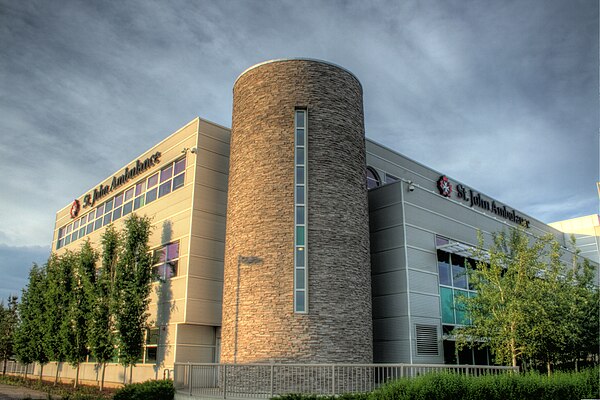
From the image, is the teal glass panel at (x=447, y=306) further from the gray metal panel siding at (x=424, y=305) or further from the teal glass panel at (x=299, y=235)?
the teal glass panel at (x=299, y=235)

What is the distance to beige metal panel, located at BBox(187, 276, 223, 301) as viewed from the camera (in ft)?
77.3

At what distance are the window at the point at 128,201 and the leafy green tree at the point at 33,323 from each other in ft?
12.0

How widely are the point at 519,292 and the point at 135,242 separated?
1736cm

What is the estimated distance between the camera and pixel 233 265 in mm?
20797

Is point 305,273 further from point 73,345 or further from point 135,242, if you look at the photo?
point 73,345

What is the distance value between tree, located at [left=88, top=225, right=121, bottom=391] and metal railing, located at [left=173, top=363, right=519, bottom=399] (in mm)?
7792

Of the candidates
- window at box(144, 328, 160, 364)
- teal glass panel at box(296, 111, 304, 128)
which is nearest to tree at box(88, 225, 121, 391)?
window at box(144, 328, 160, 364)

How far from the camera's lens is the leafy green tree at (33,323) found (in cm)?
3288

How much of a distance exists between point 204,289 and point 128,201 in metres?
10.1

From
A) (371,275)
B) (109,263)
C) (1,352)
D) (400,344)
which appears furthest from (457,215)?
(1,352)

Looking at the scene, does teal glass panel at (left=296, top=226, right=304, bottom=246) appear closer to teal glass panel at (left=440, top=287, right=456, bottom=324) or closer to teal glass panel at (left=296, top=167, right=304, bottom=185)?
teal glass panel at (left=296, top=167, right=304, bottom=185)

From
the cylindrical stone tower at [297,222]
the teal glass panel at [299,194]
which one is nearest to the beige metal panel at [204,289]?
the cylindrical stone tower at [297,222]

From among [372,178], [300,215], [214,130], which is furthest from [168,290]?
[372,178]

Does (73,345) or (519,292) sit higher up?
(519,292)
